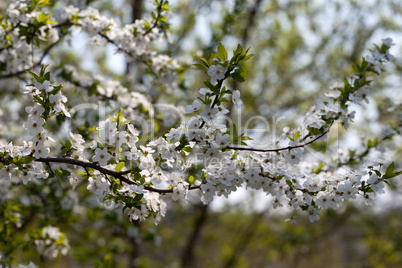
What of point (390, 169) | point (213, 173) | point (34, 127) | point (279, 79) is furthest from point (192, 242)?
point (34, 127)

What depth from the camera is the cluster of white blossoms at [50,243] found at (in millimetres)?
3400

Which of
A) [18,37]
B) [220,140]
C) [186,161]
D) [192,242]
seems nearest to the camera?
[220,140]

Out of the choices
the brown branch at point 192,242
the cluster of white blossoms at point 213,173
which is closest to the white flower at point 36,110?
the cluster of white blossoms at point 213,173

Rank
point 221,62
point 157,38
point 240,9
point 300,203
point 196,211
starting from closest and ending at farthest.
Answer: point 221,62
point 300,203
point 157,38
point 240,9
point 196,211

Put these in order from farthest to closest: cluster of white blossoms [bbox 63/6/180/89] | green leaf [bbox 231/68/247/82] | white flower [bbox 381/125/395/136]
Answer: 1. white flower [bbox 381/125/395/136]
2. cluster of white blossoms [bbox 63/6/180/89]
3. green leaf [bbox 231/68/247/82]

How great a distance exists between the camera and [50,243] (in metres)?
3.42

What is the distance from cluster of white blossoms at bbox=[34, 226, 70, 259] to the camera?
11.2 feet

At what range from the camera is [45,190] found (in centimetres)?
425

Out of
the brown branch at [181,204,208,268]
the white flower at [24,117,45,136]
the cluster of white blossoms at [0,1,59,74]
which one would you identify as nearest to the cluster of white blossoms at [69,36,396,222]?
the white flower at [24,117,45,136]

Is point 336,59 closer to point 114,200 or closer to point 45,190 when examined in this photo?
point 45,190

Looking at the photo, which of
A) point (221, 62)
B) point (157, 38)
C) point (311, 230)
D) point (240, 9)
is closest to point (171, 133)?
point (221, 62)

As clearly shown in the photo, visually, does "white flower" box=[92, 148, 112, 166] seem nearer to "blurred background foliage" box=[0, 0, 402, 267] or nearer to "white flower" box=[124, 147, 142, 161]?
"white flower" box=[124, 147, 142, 161]

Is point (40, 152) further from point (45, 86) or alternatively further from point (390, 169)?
point (390, 169)

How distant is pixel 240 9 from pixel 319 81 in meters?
3.66
